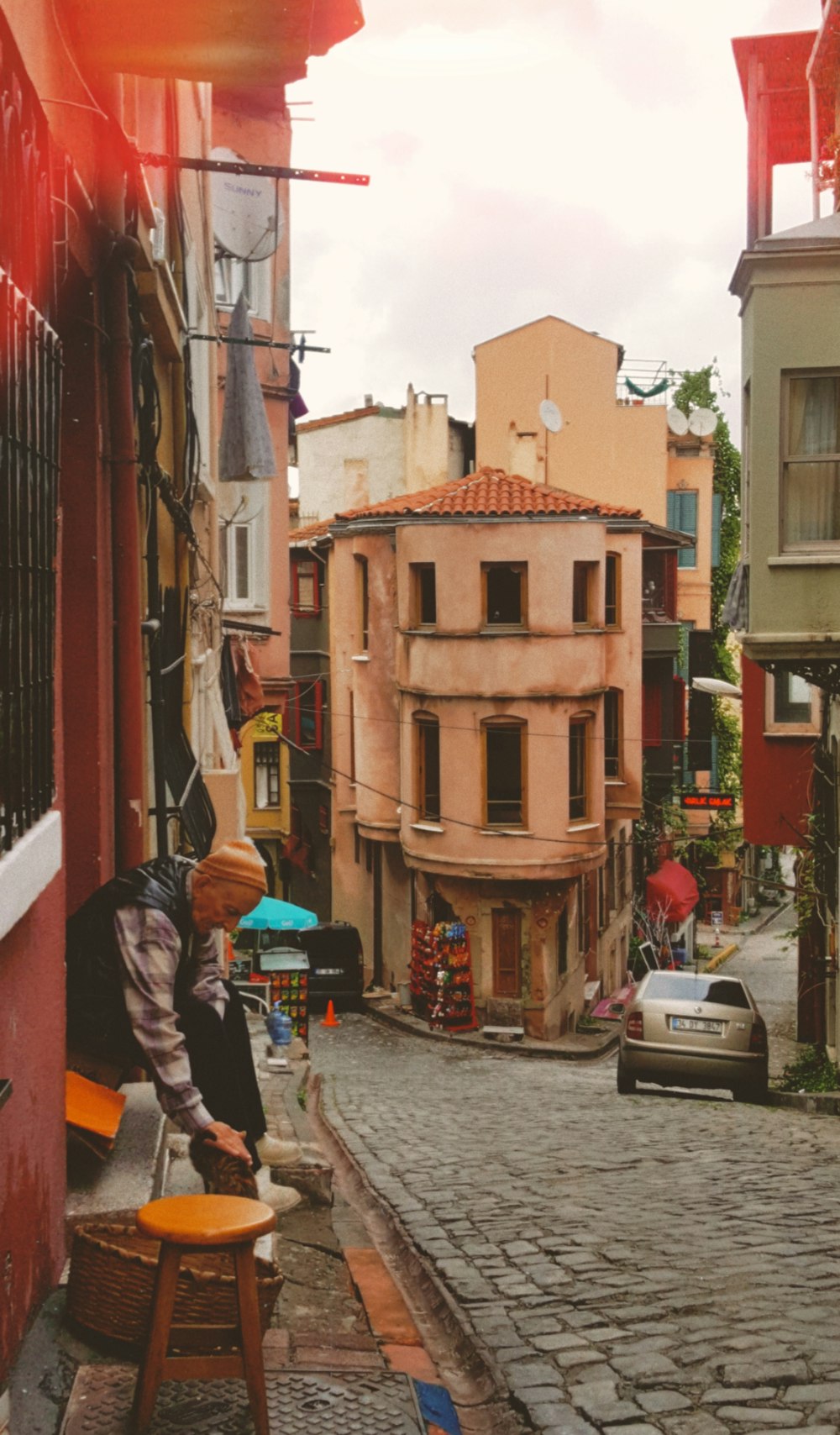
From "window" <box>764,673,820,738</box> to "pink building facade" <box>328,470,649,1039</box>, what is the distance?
520 centimetres

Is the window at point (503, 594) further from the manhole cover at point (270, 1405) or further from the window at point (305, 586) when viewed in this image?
the manhole cover at point (270, 1405)

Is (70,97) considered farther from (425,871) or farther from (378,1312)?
(425,871)

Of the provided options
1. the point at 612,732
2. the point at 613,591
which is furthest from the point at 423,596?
the point at 612,732

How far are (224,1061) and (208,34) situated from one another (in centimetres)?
444

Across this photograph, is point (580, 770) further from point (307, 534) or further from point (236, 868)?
point (236, 868)

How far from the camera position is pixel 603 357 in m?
44.7

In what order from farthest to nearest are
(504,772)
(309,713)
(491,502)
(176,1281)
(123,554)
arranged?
(309,713) → (504,772) → (491,502) → (123,554) → (176,1281)

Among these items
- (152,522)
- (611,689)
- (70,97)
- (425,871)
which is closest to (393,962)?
(425,871)

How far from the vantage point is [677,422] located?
156 feet

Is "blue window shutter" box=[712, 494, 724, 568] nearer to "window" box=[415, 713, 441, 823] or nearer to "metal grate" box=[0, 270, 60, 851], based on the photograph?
"window" box=[415, 713, 441, 823]

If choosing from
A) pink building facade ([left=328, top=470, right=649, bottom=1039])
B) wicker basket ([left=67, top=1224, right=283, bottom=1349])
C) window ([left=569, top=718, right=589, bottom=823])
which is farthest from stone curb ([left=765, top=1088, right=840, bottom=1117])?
window ([left=569, top=718, right=589, bottom=823])

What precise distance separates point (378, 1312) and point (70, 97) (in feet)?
17.9

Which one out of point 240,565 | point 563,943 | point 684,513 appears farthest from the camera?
point 684,513

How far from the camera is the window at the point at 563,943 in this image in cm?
3116
